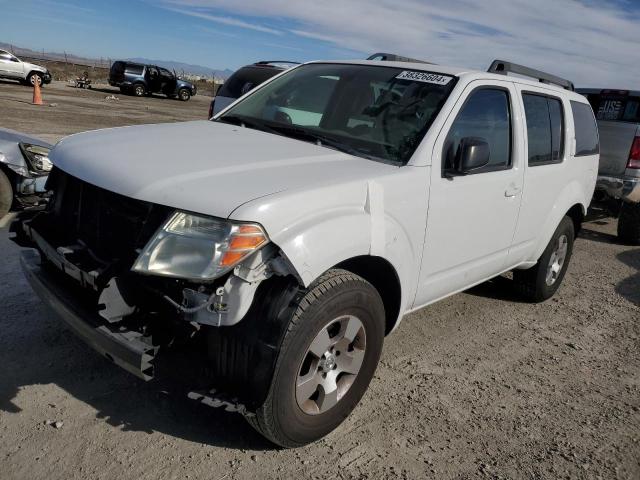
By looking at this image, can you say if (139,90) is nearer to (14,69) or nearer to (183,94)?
(183,94)

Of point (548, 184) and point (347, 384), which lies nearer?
point (347, 384)

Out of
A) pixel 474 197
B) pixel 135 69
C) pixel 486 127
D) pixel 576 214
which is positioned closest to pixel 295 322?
pixel 474 197

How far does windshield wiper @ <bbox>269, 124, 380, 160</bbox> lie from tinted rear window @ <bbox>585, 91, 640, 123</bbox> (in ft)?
20.5

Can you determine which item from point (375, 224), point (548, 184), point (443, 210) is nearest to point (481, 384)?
point (443, 210)

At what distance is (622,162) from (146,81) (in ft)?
90.2

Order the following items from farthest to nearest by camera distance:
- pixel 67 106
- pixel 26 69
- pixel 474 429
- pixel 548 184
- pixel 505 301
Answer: pixel 26 69 → pixel 67 106 → pixel 505 301 → pixel 548 184 → pixel 474 429

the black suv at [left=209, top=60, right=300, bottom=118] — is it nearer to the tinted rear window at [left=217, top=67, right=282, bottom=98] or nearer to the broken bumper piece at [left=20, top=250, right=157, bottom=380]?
the tinted rear window at [left=217, top=67, right=282, bottom=98]

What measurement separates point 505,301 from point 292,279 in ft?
10.8

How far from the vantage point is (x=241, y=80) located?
9641 mm

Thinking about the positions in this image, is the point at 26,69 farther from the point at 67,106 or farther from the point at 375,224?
the point at 375,224

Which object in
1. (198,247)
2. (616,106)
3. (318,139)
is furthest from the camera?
(616,106)

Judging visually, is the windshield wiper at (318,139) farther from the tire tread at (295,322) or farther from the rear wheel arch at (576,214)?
the rear wheel arch at (576,214)

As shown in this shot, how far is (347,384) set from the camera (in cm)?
294

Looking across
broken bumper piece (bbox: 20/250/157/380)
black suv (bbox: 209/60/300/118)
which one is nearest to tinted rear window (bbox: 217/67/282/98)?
black suv (bbox: 209/60/300/118)
